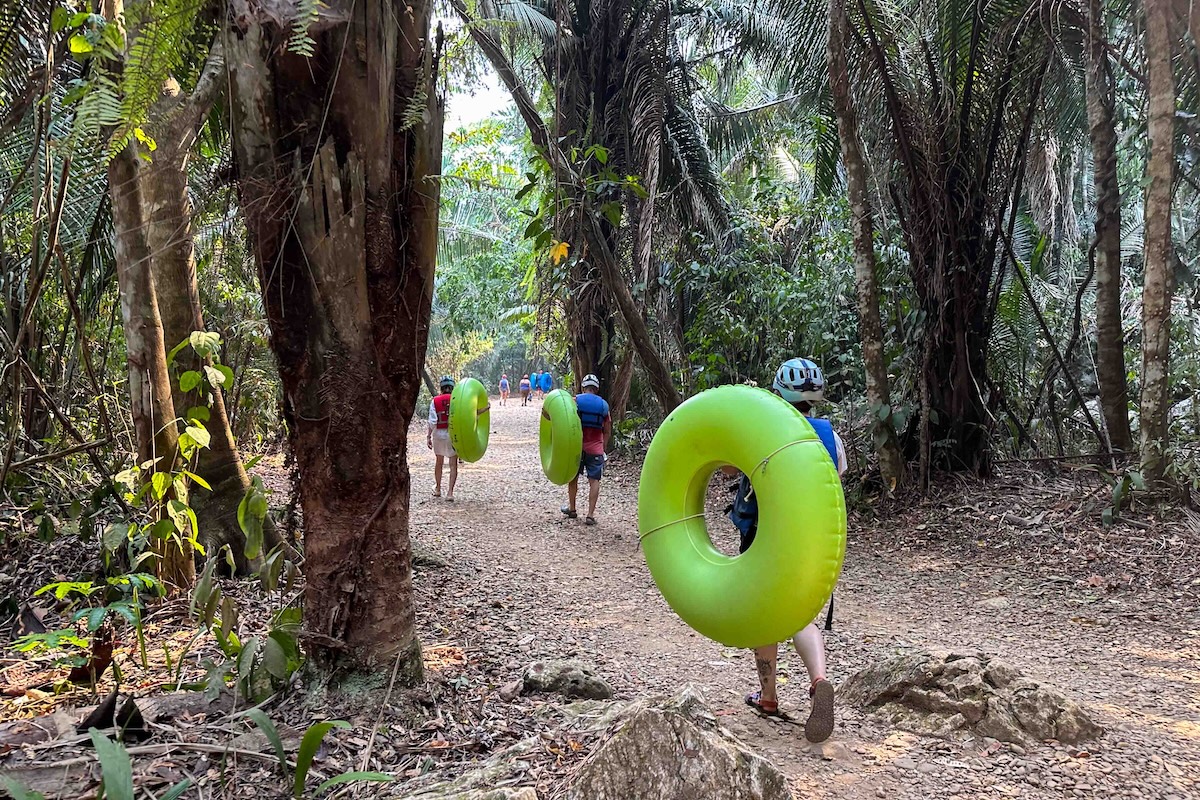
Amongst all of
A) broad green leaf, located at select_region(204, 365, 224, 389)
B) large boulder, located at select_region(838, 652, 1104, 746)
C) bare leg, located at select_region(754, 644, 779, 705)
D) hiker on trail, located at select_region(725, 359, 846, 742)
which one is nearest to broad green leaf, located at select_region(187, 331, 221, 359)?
broad green leaf, located at select_region(204, 365, 224, 389)

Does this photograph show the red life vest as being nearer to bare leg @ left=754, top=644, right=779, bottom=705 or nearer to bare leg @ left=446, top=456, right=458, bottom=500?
bare leg @ left=446, top=456, right=458, bottom=500

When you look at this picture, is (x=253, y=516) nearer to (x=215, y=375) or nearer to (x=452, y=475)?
(x=215, y=375)

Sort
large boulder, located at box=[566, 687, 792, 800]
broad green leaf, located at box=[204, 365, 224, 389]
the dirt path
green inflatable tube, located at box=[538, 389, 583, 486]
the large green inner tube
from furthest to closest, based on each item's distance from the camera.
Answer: the large green inner tube
green inflatable tube, located at box=[538, 389, 583, 486]
broad green leaf, located at box=[204, 365, 224, 389]
the dirt path
large boulder, located at box=[566, 687, 792, 800]

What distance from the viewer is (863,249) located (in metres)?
6.18

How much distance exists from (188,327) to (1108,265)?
20.8 ft

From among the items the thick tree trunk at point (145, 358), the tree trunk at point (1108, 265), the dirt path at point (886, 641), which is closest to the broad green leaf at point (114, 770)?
the dirt path at point (886, 641)

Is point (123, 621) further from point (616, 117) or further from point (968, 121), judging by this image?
point (616, 117)

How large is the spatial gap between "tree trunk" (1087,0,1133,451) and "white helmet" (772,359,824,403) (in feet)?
12.6

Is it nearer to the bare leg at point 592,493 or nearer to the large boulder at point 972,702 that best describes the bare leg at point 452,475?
the bare leg at point 592,493

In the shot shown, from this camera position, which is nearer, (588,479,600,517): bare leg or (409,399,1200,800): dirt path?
(409,399,1200,800): dirt path

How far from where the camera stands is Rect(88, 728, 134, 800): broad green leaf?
5.50 feet

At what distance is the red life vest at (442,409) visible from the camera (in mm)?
8023

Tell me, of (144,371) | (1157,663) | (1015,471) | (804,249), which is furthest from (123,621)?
(804,249)

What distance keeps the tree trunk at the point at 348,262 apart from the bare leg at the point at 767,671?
1.34 metres
